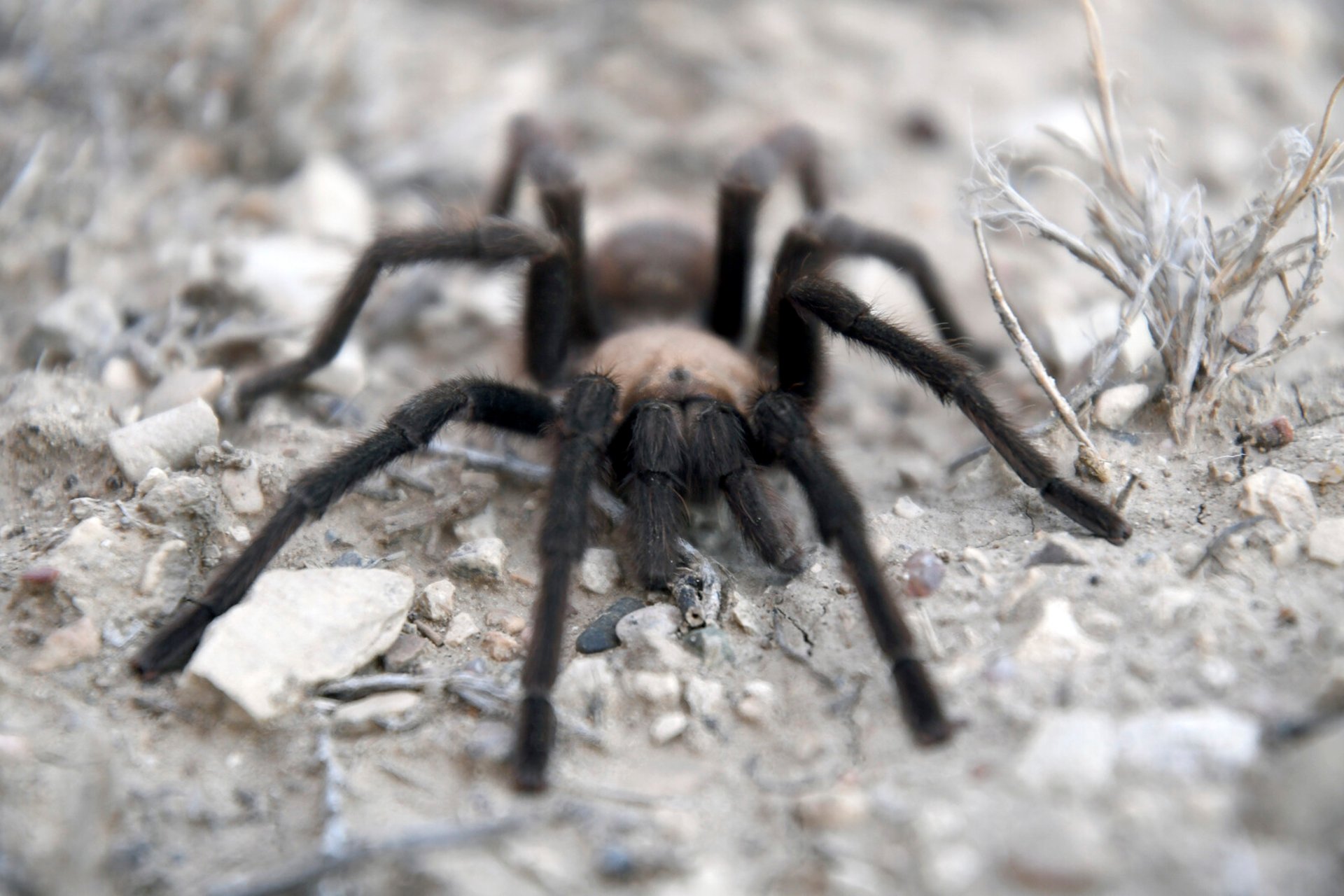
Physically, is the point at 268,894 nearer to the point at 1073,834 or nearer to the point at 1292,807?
the point at 1073,834

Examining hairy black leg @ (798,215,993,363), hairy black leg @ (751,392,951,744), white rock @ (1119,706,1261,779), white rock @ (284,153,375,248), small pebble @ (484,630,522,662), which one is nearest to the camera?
white rock @ (1119,706,1261,779)

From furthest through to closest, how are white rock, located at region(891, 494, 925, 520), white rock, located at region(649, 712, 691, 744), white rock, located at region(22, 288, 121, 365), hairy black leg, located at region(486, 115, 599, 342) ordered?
hairy black leg, located at region(486, 115, 599, 342) → white rock, located at region(22, 288, 121, 365) → white rock, located at region(891, 494, 925, 520) → white rock, located at region(649, 712, 691, 744)

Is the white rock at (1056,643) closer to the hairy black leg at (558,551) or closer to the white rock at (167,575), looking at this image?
the hairy black leg at (558,551)

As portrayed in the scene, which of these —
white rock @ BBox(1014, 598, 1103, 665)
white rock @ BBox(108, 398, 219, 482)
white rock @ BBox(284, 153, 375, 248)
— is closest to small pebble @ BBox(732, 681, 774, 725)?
white rock @ BBox(1014, 598, 1103, 665)

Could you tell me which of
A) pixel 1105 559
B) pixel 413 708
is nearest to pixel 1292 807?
pixel 1105 559

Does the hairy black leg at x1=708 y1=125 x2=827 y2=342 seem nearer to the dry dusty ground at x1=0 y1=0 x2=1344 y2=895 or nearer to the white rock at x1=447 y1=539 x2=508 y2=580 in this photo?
the dry dusty ground at x1=0 y1=0 x2=1344 y2=895

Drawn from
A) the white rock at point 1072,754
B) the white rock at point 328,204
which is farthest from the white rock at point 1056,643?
the white rock at point 328,204
